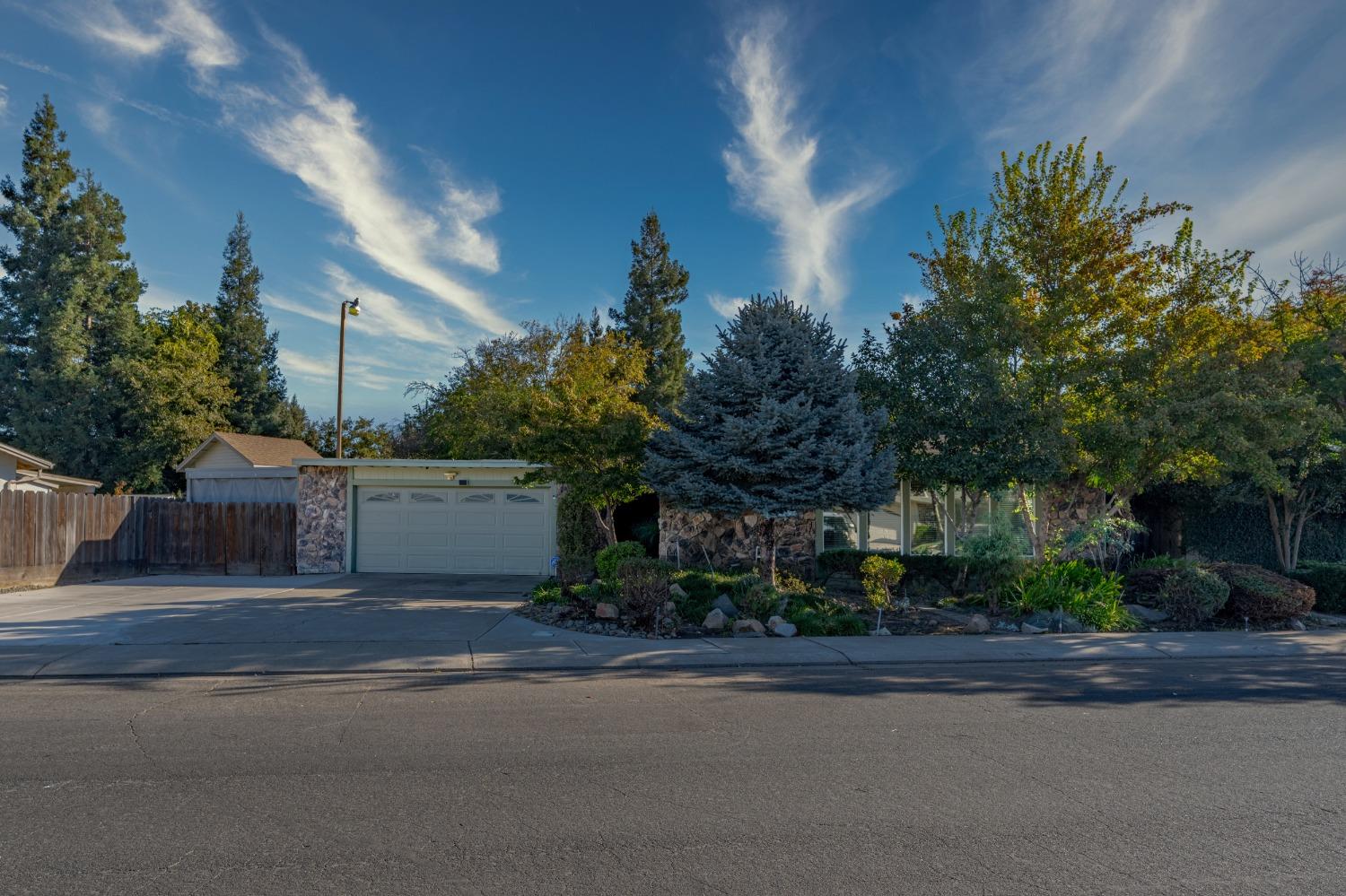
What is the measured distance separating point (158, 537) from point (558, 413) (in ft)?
40.0

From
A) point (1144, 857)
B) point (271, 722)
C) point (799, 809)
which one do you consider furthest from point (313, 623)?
point (1144, 857)

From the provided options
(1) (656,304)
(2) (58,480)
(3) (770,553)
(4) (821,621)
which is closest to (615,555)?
(3) (770,553)

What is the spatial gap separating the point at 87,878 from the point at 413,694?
4.20 meters

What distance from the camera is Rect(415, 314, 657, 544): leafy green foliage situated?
49.1 ft

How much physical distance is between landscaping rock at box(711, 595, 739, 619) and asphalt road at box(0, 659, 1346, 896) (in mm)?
3881

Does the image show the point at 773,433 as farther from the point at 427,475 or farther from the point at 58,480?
the point at 58,480

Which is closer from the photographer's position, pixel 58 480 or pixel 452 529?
pixel 452 529

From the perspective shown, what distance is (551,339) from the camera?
32250 mm

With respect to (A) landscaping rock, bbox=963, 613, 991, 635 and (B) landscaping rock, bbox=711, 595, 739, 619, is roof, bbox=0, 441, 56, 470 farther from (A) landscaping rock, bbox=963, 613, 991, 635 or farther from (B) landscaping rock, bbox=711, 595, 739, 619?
(A) landscaping rock, bbox=963, 613, 991, 635

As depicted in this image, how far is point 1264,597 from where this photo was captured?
1308 centimetres

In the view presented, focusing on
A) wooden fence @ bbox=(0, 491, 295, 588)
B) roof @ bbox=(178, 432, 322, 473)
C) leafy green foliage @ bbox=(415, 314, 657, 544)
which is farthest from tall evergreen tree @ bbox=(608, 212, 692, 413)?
wooden fence @ bbox=(0, 491, 295, 588)

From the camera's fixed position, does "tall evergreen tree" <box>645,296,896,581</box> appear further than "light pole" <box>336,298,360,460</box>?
No

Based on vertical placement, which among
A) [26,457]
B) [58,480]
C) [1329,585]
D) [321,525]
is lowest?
[1329,585]

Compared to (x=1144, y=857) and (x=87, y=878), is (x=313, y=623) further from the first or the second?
(x=1144, y=857)
